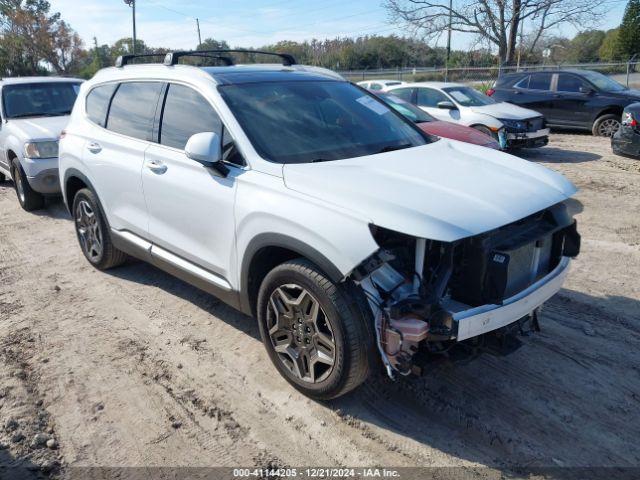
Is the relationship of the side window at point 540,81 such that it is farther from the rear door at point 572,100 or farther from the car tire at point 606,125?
the car tire at point 606,125

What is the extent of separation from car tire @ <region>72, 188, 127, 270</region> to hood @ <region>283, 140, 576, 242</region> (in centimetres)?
261

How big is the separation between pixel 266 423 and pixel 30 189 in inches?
249

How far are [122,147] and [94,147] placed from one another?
21.0 inches

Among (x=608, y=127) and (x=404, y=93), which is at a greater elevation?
(x=404, y=93)

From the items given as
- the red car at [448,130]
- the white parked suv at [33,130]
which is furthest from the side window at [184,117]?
the red car at [448,130]

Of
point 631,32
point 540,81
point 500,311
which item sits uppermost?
point 631,32

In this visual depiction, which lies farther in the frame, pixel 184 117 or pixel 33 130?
pixel 33 130

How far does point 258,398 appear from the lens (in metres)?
3.40

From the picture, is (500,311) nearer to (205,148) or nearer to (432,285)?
(432,285)

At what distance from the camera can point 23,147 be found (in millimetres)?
7566

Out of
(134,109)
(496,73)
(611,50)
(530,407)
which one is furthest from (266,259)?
(611,50)

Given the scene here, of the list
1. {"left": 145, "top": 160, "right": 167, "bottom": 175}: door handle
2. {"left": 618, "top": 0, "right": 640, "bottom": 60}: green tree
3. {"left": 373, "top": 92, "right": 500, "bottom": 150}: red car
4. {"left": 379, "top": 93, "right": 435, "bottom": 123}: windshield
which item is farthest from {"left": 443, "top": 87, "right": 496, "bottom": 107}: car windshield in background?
{"left": 618, "top": 0, "right": 640, "bottom": 60}: green tree

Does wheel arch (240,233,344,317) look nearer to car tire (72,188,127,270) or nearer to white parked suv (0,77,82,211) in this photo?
car tire (72,188,127,270)

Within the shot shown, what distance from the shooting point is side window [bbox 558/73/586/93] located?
1316cm
